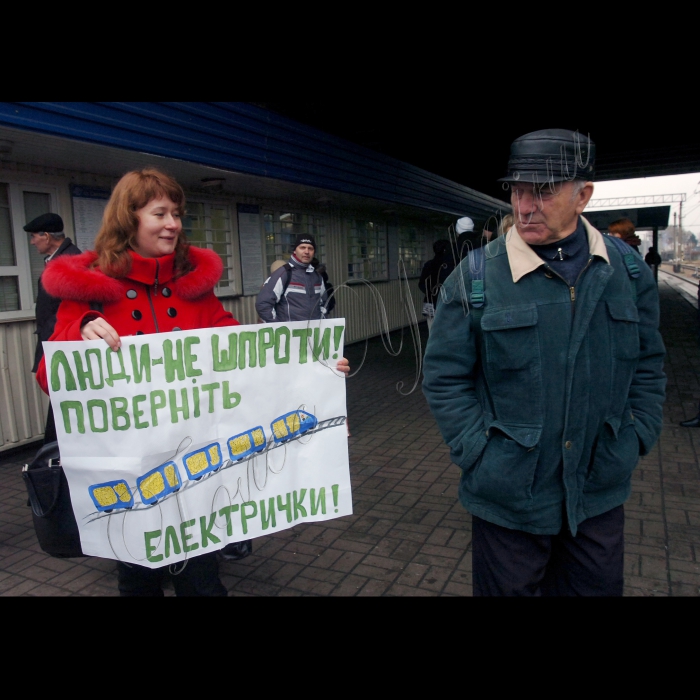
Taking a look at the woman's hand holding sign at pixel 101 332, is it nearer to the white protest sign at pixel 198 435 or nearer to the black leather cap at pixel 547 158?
the white protest sign at pixel 198 435

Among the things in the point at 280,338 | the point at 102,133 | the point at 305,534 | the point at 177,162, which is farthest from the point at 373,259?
the point at 280,338

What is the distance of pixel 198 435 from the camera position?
86.5 inches

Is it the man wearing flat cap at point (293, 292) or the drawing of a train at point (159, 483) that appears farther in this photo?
the man wearing flat cap at point (293, 292)

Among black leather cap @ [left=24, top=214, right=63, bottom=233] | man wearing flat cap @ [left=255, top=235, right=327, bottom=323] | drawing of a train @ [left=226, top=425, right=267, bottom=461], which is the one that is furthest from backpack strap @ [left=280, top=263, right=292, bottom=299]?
drawing of a train @ [left=226, top=425, right=267, bottom=461]

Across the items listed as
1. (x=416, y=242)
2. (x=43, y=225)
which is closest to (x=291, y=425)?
(x=43, y=225)

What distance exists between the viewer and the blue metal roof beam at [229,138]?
4.72m

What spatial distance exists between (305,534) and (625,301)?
2852 mm

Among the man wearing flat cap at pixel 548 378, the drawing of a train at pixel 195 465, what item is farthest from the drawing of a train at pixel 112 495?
the man wearing flat cap at pixel 548 378

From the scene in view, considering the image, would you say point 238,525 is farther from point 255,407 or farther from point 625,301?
point 625,301

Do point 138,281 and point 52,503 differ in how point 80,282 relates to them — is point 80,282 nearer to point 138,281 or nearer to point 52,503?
point 138,281

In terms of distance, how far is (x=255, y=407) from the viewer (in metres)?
2.33

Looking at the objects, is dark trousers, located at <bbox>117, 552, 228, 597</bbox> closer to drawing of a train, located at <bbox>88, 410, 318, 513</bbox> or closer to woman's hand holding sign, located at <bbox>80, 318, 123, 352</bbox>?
drawing of a train, located at <bbox>88, 410, 318, 513</bbox>

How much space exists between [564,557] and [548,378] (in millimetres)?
620

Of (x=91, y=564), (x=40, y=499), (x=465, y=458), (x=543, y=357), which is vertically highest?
(x=543, y=357)
